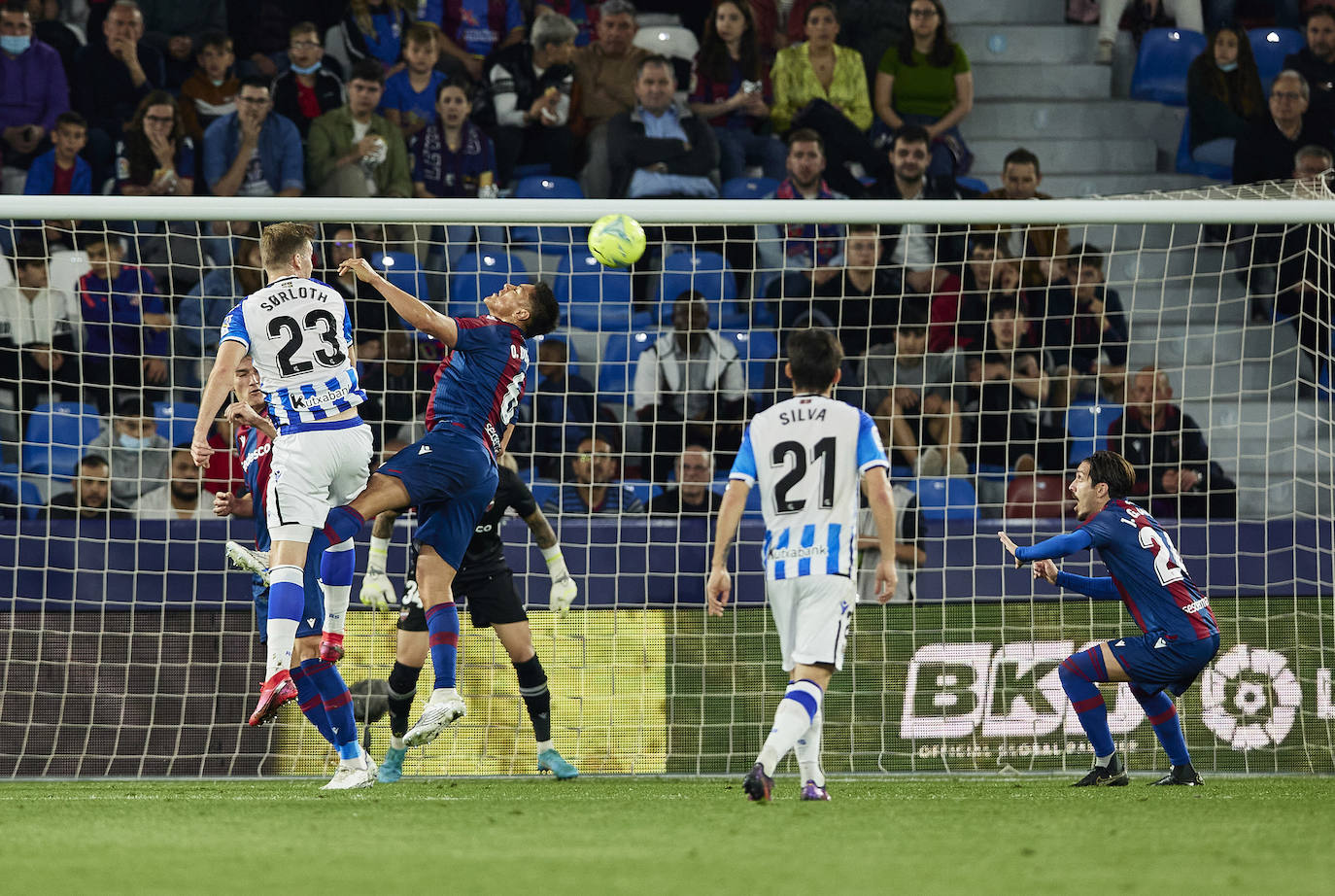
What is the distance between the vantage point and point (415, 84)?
39.3 feet

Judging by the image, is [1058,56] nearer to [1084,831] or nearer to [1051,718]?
[1051,718]

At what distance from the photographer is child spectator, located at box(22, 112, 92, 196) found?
11078 mm

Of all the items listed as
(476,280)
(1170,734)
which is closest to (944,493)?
(1170,734)

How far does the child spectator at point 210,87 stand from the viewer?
11.6 meters

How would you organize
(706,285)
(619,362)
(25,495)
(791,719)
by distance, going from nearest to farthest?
(791,719) → (25,495) → (619,362) → (706,285)

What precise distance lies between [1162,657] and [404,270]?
5048mm

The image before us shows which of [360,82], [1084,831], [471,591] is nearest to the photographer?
[1084,831]

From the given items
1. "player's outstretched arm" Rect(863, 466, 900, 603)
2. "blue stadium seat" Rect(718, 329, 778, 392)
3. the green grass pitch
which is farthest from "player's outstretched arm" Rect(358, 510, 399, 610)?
"blue stadium seat" Rect(718, 329, 778, 392)

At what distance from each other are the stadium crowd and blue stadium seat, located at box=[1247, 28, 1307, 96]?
0.34 meters

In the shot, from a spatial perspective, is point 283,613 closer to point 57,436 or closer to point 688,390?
point 57,436

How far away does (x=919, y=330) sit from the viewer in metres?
9.80

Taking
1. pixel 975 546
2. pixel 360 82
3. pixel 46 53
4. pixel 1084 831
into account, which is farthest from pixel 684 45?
pixel 1084 831

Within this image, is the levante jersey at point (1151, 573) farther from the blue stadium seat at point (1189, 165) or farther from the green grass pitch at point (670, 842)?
the blue stadium seat at point (1189, 165)

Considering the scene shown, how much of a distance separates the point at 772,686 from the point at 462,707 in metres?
2.49
